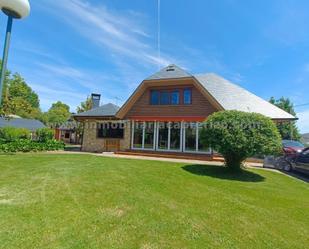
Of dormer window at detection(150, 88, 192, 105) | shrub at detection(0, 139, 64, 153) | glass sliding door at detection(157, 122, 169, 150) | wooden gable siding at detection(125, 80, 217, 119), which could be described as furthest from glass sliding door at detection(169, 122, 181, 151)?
shrub at detection(0, 139, 64, 153)

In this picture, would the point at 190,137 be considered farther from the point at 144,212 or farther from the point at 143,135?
the point at 144,212

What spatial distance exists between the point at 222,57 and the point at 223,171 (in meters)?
13.3

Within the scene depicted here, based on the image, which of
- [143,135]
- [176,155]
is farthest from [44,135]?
[176,155]

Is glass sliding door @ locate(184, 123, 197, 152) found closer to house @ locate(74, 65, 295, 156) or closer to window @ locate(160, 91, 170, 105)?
house @ locate(74, 65, 295, 156)

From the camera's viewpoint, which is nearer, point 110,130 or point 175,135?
point 175,135

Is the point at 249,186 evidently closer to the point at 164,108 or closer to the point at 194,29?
the point at 164,108

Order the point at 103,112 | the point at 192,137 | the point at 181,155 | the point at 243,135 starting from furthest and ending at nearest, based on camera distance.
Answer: the point at 103,112
the point at 192,137
the point at 181,155
the point at 243,135

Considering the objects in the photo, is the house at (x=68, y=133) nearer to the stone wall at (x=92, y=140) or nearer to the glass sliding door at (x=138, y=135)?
the stone wall at (x=92, y=140)

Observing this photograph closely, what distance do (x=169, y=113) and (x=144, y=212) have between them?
1317cm

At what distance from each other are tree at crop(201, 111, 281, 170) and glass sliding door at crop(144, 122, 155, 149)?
8.51 metres

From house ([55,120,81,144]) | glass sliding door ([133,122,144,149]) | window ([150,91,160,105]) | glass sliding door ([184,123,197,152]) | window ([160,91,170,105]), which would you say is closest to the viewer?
glass sliding door ([184,123,197,152])

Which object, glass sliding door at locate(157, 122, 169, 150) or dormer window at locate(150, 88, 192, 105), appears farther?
glass sliding door at locate(157, 122, 169, 150)

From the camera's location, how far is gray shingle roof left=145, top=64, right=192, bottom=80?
17203 mm

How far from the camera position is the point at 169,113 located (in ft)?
58.0
